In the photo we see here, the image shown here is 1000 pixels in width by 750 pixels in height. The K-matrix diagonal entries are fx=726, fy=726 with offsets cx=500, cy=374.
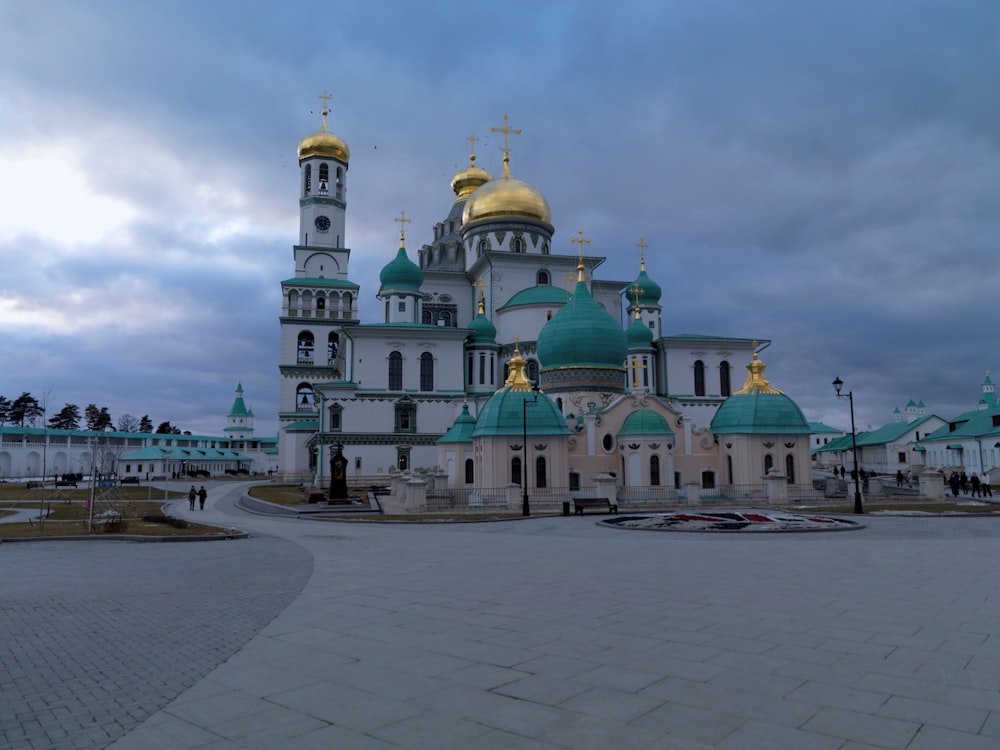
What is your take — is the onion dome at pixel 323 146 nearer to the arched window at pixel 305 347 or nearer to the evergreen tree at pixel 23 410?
the arched window at pixel 305 347

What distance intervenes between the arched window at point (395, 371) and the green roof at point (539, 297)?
8.91m

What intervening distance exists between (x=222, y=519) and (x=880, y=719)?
27139 mm

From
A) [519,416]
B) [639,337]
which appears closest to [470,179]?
[639,337]

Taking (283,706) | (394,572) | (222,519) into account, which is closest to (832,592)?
(394,572)

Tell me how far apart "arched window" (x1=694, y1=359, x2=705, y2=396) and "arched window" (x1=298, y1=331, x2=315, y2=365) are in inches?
1260

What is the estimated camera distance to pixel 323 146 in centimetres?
6538

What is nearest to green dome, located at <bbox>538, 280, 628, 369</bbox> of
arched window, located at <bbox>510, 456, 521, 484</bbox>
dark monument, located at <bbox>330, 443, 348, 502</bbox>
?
arched window, located at <bbox>510, 456, 521, 484</bbox>

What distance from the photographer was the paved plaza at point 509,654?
5441mm

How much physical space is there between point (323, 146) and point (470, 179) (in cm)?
1559

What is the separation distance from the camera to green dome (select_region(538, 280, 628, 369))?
40.7m

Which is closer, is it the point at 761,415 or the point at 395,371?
the point at 761,415

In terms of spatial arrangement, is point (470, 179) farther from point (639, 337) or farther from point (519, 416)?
point (519, 416)

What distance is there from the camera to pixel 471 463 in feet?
134

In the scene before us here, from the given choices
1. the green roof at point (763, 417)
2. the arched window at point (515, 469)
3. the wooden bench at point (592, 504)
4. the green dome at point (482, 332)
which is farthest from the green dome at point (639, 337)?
the wooden bench at point (592, 504)
